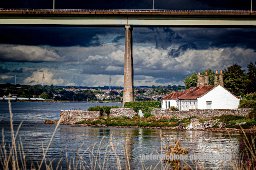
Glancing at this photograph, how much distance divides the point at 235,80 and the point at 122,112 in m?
30.1

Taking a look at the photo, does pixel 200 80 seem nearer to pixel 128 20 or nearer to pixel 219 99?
pixel 219 99

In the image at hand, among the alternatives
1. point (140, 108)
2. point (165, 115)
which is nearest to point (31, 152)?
point (165, 115)

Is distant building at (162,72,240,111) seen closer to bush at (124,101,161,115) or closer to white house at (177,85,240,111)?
white house at (177,85,240,111)

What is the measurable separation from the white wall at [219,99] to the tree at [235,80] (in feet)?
92.2

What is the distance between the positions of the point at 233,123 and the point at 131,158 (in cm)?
2677

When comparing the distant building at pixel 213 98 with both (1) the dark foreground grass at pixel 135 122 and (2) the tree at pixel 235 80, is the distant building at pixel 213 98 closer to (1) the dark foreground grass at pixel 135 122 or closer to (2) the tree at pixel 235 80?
(1) the dark foreground grass at pixel 135 122

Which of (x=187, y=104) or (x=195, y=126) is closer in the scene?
(x=195, y=126)

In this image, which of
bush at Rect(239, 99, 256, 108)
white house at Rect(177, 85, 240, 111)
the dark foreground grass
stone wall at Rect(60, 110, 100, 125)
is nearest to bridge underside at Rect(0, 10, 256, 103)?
stone wall at Rect(60, 110, 100, 125)

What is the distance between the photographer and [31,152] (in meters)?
31.4

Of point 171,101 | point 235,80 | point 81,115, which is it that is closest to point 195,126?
point 81,115

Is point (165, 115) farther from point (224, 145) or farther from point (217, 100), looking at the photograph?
point (224, 145)

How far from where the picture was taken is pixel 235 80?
90.1 m

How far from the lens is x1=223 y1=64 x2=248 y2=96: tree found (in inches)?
3558

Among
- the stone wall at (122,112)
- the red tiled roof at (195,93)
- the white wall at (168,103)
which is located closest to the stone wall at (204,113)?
the red tiled roof at (195,93)
